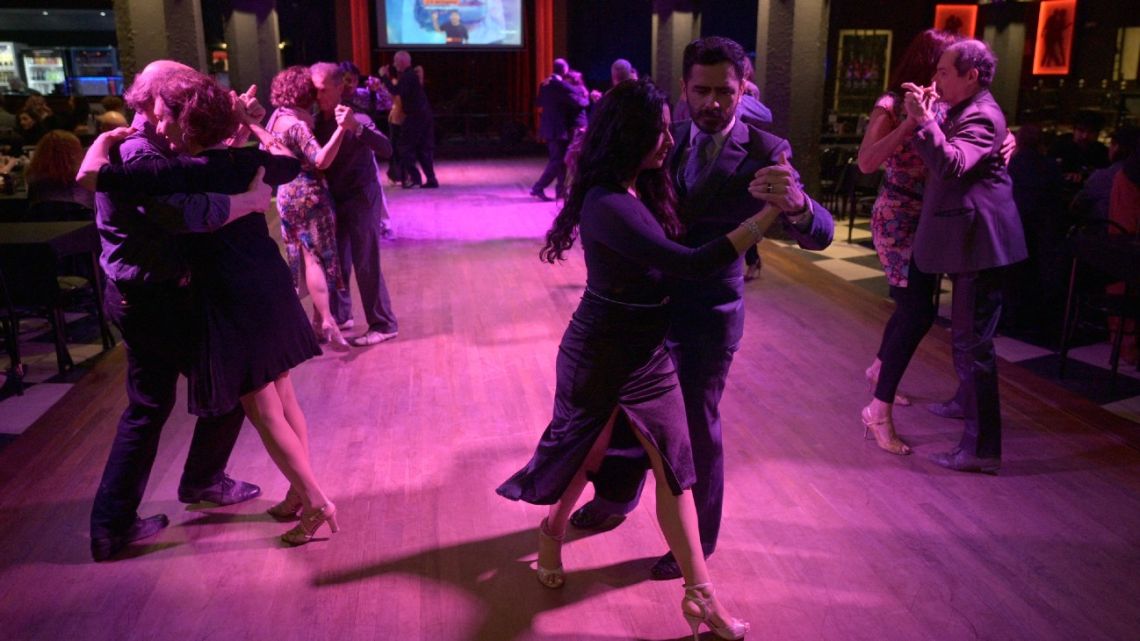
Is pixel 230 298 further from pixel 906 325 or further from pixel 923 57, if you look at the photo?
pixel 923 57

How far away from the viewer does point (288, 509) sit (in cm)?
285

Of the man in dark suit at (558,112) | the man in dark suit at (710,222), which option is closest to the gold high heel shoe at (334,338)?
the man in dark suit at (710,222)

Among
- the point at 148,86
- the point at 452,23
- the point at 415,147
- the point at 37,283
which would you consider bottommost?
the point at 37,283

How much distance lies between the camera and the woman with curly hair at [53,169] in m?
5.04

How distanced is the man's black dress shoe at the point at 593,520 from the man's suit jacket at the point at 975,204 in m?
1.35

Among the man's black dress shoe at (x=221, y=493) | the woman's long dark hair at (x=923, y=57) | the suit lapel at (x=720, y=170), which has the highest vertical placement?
the woman's long dark hair at (x=923, y=57)

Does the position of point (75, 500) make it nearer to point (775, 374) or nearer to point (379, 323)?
point (379, 323)

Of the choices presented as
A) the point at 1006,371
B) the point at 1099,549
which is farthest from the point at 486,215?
the point at 1099,549

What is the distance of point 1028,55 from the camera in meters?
13.1

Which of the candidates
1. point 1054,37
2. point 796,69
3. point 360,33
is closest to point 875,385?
point 796,69

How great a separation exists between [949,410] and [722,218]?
1.94 m

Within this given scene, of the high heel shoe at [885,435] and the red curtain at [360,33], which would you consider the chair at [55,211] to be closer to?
the high heel shoe at [885,435]

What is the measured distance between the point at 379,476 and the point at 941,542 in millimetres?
1836

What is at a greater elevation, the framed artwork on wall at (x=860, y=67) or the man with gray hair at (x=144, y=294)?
the framed artwork on wall at (x=860, y=67)
